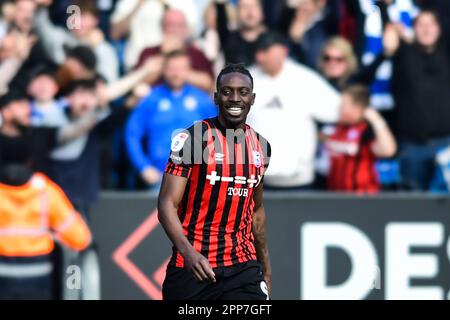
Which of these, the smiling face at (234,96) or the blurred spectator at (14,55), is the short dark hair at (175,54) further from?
the smiling face at (234,96)

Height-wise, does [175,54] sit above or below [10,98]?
above

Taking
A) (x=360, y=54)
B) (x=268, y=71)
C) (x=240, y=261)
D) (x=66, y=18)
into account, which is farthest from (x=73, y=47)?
(x=240, y=261)

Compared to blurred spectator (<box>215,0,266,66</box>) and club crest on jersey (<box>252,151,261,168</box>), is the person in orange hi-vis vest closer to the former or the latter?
blurred spectator (<box>215,0,266,66</box>)

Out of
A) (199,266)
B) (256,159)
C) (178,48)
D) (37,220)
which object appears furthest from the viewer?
(178,48)

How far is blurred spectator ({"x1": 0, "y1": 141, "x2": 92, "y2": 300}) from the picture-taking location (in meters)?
9.79

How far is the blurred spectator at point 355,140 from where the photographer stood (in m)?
10.1

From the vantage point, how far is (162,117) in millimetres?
9773

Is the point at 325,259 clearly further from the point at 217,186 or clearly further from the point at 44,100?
the point at 217,186

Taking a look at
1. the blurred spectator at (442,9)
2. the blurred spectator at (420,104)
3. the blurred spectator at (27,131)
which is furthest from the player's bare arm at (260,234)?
the blurred spectator at (442,9)

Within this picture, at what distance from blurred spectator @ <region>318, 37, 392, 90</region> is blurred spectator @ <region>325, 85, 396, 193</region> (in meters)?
0.12

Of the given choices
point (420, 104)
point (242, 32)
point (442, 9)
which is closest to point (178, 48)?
point (242, 32)

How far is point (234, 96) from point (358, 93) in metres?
3.88

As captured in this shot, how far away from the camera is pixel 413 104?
1017cm

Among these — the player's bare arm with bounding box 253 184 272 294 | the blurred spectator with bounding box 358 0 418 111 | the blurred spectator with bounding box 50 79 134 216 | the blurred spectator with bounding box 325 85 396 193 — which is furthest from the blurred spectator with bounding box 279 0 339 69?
the player's bare arm with bounding box 253 184 272 294
